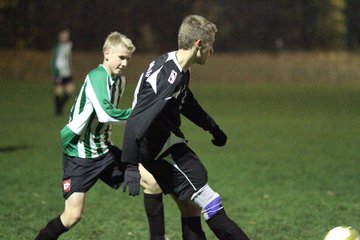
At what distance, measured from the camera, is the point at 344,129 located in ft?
49.4

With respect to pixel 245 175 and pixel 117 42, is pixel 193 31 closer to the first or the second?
pixel 117 42

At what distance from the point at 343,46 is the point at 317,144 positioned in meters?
27.3

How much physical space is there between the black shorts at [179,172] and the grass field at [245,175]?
1.42 meters

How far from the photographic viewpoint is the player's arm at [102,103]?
467 cm

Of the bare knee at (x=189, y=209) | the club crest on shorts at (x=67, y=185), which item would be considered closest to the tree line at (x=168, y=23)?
the club crest on shorts at (x=67, y=185)

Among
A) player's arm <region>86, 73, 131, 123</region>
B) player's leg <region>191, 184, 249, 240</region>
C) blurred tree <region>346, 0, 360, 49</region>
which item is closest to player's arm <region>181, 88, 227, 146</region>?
player's arm <region>86, 73, 131, 123</region>

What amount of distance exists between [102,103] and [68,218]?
85cm

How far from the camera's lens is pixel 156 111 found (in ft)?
13.8

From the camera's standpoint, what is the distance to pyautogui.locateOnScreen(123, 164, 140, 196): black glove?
4.23 metres

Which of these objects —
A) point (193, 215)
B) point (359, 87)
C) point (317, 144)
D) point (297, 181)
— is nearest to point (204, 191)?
point (193, 215)

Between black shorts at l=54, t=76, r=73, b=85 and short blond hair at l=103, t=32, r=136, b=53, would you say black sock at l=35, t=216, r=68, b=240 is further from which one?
black shorts at l=54, t=76, r=73, b=85

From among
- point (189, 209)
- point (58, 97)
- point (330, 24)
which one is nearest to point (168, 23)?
point (330, 24)

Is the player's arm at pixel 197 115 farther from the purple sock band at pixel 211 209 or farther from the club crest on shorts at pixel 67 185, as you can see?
the club crest on shorts at pixel 67 185

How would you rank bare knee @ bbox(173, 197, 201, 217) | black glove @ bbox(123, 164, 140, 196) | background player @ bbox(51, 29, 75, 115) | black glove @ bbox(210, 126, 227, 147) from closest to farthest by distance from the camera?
black glove @ bbox(123, 164, 140, 196), bare knee @ bbox(173, 197, 201, 217), black glove @ bbox(210, 126, 227, 147), background player @ bbox(51, 29, 75, 115)
